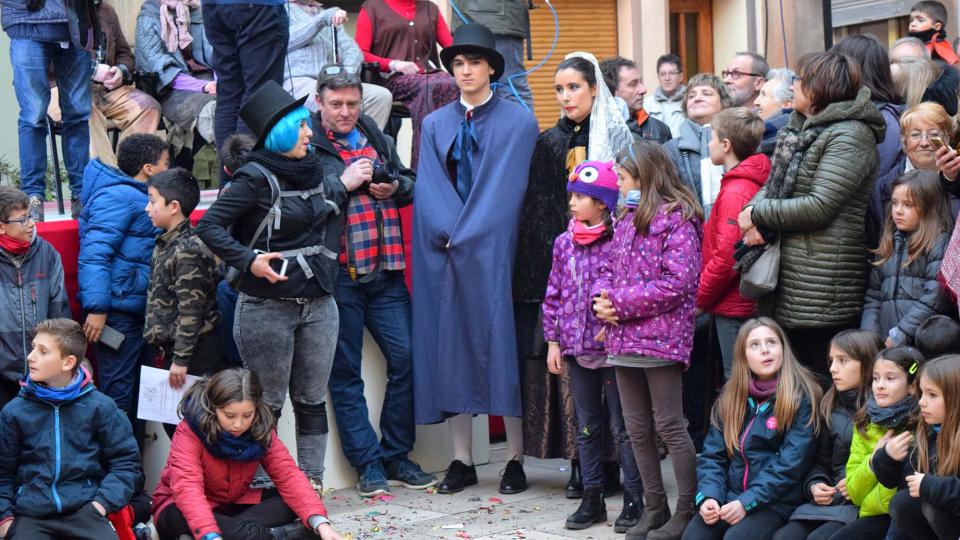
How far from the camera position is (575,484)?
22.6ft

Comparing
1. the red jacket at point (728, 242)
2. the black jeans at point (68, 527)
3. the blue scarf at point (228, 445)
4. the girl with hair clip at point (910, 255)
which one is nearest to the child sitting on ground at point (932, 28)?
the red jacket at point (728, 242)

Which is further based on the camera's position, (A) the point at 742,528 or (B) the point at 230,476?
(B) the point at 230,476

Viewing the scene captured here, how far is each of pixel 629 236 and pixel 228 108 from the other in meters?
2.29

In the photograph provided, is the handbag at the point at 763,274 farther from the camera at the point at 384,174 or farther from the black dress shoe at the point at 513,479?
the camera at the point at 384,174

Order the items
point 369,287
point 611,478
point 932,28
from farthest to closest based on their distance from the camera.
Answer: point 932,28 < point 369,287 < point 611,478

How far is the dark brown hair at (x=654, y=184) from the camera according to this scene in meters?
5.99

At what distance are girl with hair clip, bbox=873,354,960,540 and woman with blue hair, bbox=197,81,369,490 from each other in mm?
2484

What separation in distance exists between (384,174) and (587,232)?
1166 millimetres

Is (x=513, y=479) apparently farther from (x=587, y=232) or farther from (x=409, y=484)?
(x=587, y=232)

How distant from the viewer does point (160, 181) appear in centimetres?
668

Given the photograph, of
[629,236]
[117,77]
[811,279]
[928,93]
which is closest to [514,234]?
[629,236]

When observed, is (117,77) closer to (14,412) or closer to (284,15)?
(284,15)

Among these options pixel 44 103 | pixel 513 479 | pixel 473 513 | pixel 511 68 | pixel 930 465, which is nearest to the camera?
pixel 930 465

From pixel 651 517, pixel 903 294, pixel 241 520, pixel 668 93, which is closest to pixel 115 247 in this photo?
pixel 241 520
